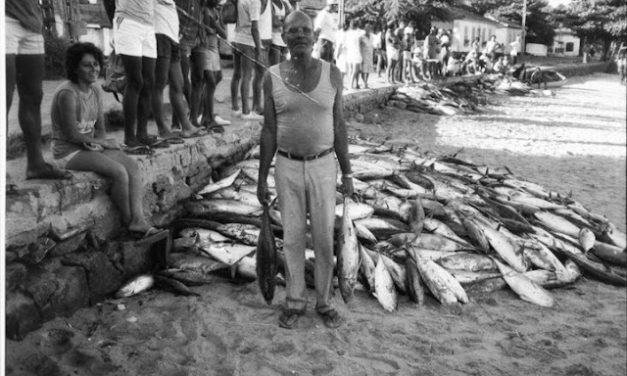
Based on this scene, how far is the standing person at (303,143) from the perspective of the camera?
142 inches

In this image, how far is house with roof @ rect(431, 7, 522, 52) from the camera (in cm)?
4138

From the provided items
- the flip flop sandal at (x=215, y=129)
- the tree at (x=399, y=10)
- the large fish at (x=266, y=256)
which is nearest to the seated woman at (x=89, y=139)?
the large fish at (x=266, y=256)

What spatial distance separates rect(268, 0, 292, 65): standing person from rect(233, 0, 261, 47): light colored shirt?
0.99 m

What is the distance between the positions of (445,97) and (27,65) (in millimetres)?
17268

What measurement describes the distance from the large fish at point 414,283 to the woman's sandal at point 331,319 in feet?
2.68

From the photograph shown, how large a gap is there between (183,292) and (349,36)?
11.7m

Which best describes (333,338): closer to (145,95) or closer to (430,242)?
(430,242)

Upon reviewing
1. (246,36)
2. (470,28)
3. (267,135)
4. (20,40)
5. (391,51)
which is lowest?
(267,135)

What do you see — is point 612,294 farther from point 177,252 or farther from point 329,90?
point 177,252

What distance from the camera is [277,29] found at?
27.4 ft

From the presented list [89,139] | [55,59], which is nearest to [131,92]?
→ [89,139]

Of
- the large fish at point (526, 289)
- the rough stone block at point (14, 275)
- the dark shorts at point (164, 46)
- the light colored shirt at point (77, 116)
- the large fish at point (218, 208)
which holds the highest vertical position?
the dark shorts at point (164, 46)

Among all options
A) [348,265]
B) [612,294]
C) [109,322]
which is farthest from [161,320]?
[612,294]

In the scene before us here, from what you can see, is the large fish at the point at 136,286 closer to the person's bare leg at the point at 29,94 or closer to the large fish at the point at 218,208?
the large fish at the point at 218,208
